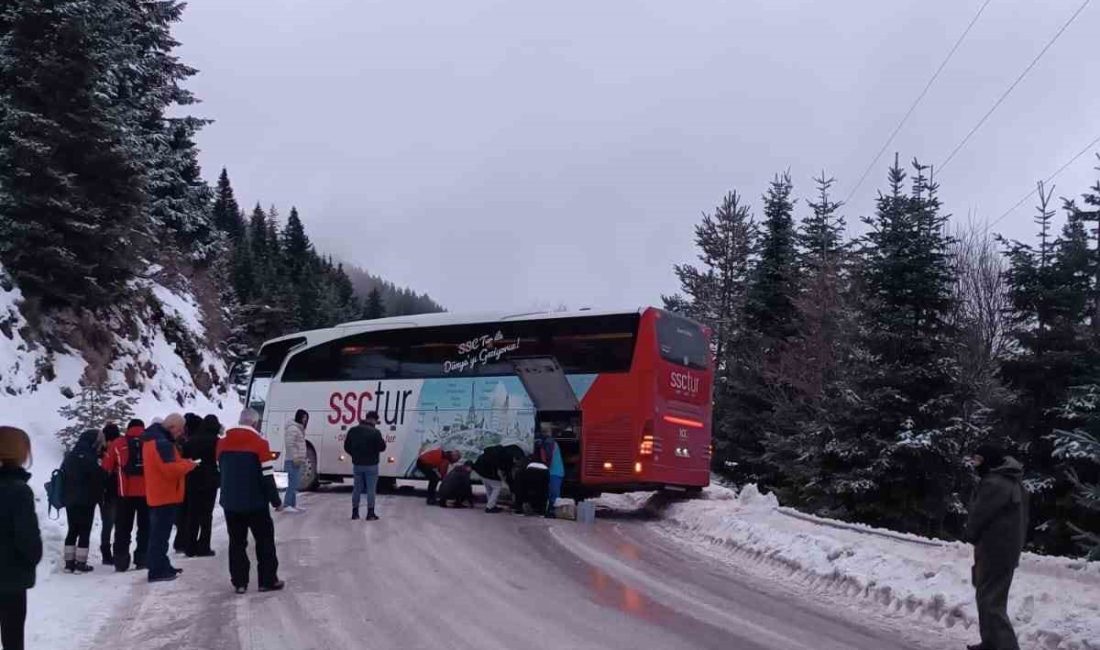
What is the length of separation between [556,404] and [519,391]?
108cm

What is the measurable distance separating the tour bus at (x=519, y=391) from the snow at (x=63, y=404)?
18.0ft

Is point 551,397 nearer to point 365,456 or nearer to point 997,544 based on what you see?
point 365,456

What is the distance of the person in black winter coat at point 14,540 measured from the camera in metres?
5.68

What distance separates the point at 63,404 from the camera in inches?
921

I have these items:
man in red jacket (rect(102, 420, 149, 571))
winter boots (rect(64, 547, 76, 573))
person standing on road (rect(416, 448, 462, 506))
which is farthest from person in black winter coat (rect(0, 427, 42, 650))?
person standing on road (rect(416, 448, 462, 506))

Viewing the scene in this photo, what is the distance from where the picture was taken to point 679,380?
19688 millimetres

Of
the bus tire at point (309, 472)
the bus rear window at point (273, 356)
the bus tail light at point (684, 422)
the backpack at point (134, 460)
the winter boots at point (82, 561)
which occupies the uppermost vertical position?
the bus rear window at point (273, 356)

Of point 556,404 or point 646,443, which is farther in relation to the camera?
point 556,404

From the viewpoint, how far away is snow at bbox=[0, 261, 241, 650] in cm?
877

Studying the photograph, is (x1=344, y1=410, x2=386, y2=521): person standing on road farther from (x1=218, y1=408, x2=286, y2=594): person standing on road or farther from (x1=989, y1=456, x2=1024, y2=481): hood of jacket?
(x1=989, y1=456, x2=1024, y2=481): hood of jacket

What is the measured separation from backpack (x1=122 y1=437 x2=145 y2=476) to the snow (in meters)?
1.18

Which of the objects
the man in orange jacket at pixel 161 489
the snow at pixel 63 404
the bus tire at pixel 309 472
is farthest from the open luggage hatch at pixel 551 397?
the man in orange jacket at pixel 161 489

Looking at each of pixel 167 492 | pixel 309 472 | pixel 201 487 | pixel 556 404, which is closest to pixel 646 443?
pixel 556 404

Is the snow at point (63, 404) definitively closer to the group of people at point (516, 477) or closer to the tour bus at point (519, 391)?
the tour bus at point (519, 391)
